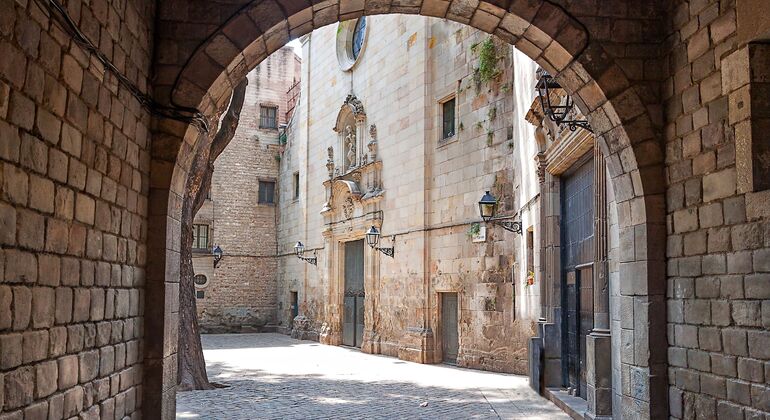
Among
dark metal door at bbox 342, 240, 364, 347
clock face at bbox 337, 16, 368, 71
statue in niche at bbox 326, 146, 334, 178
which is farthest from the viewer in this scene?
statue in niche at bbox 326, 146, 334, 178

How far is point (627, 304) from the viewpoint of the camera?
5836 mm

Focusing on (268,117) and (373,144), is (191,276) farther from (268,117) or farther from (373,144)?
(268,117)

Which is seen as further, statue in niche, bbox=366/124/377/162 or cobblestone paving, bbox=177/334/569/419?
statue in niche, bbox=366/124/377/162

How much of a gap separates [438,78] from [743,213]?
38.7 ft

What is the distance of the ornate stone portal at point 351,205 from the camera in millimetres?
17859

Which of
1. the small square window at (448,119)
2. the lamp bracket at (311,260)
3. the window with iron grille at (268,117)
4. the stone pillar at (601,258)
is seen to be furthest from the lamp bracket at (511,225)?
the window with iron grille at (268,117)

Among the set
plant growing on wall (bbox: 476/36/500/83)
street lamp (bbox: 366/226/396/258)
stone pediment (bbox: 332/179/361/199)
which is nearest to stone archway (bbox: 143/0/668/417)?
plant growing on wall (bbox: 476/36/500/83)

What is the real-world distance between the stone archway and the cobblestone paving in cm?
348

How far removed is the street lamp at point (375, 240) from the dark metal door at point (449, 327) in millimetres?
2038

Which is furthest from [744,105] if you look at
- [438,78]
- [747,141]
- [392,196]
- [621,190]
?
[392,196]

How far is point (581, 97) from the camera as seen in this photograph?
6129 mm

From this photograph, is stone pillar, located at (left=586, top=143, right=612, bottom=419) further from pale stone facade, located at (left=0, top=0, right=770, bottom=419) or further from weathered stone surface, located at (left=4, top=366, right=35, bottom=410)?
weathered stone surface, located at (left=4, top=366, right=35, bottom=410)

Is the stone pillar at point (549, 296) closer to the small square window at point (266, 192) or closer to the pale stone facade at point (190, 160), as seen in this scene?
the pale stone facade at point (190, 160)

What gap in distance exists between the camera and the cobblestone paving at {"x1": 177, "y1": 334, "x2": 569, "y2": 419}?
915 cm
